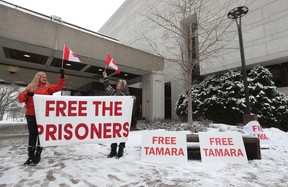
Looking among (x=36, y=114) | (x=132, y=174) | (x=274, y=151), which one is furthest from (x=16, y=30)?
(x=274, y=151)

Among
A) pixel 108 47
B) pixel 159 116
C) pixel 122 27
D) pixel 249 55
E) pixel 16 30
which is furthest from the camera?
pixel 122 27

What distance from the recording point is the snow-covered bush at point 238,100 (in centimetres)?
819

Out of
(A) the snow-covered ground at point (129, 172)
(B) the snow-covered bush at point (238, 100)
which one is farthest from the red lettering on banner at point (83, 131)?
(B) the snow-covered bush at point (238, 100)

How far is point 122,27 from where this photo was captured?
23625mm

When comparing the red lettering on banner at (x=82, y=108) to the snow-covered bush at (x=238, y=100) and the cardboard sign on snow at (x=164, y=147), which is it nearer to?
the cardboard sign on snow at (x=164, y=147)

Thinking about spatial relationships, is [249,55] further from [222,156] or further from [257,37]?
[222,156]

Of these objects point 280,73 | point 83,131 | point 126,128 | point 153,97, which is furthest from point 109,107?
point 280,73

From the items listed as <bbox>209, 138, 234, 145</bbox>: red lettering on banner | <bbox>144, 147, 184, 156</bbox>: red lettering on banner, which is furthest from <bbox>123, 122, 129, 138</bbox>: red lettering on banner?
<bbox>209, 138, 234, 145</bbox>: red lettering on banner

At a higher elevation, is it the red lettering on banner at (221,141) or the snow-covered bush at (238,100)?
the snow-covered bush at (238,100)

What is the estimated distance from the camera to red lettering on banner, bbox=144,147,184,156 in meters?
3.80

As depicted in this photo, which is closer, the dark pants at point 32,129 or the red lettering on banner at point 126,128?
the dark pants at point 32,129

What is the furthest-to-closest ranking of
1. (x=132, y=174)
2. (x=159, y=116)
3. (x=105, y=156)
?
(x=159, y=116)
(x=105, y=156)
(x=132, y=174)

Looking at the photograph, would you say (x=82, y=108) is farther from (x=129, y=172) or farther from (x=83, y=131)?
(x=129, y=172)

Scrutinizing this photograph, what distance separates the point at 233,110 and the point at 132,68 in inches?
248
